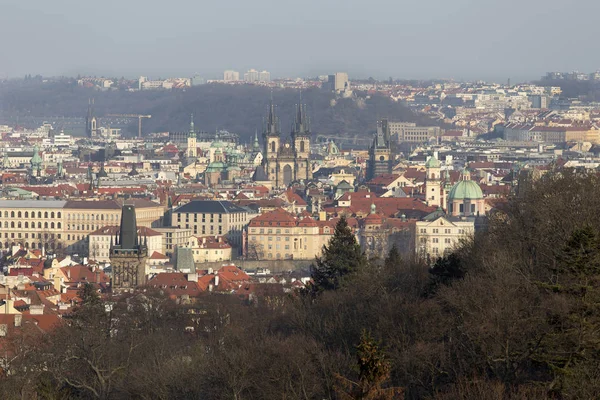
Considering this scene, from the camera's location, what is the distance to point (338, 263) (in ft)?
133

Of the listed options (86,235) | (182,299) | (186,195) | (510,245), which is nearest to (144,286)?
(182,299)

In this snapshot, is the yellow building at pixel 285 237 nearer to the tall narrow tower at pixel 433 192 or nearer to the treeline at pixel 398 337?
the tall narrow tower at pixel 433 192

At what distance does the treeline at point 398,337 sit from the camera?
961 inches

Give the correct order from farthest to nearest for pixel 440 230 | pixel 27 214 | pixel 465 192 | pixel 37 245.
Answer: pixel 465 192, pixel 27 214, pixel 37 245, pixel 440 230

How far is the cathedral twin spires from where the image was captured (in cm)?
11562

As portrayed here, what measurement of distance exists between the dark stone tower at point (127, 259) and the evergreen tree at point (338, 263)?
10.0 metres

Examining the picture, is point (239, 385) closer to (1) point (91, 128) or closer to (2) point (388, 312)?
(2) point (388, 312)

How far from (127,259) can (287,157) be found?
65334mm

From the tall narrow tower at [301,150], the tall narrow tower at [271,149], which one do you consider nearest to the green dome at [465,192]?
the tall narrow tower at [271,149]

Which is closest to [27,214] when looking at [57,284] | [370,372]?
[57,284]

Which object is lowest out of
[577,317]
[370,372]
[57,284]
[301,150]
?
[301,150]

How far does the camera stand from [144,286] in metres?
47.9

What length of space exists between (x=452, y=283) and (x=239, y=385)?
517 cm

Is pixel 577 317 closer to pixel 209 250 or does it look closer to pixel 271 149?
pixel 209 250
